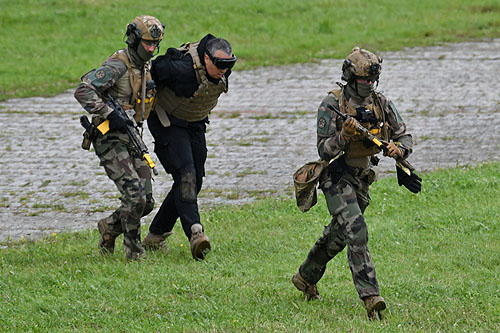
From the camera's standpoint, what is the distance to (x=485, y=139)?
1436 centimetres

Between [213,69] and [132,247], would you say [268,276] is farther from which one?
[213,69]

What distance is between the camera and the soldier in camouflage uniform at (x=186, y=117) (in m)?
8.52

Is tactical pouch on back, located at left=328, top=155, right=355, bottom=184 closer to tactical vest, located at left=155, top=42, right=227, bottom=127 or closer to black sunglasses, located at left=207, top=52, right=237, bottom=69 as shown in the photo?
black sunglasses, located at left=207, top=52, right=237, bottom=69

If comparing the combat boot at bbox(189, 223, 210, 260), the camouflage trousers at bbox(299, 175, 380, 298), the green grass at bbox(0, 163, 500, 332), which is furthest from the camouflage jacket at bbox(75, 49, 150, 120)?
the camouflage trousers at bbox(299, 175, 380, 298)

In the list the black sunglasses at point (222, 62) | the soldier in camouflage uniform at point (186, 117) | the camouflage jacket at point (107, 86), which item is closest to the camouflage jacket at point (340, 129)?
A: the black sunglasses at point (222, 62)

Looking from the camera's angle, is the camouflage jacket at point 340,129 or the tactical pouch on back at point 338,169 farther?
the tactical pouch on back at point 338,169

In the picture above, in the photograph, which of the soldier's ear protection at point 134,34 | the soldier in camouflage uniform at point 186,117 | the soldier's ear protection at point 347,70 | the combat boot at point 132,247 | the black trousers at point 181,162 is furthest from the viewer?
A: the black trousers at point 181,162

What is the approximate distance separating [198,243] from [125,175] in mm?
974

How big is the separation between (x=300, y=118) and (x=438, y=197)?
5.53 metres

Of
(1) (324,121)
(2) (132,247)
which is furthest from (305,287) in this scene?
(2) (132,247)

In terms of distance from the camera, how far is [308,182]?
7117 mm

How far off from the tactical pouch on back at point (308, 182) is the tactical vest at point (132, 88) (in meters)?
2.00

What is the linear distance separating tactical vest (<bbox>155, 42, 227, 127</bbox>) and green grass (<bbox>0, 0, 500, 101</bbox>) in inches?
405

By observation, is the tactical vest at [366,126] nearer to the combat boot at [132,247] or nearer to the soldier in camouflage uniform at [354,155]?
the soldier in camouflage uniform at [354,155]
